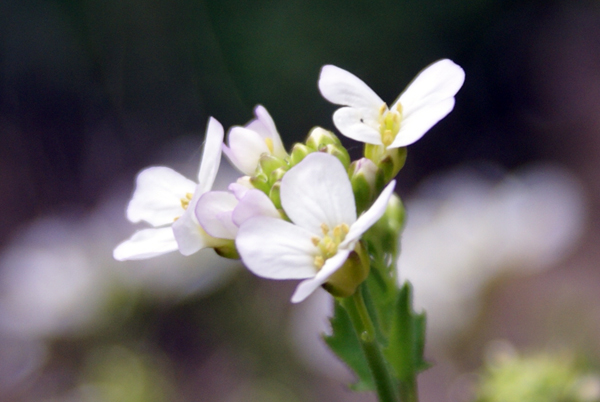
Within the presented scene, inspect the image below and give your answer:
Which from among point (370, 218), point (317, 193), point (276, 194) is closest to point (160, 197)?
point (276, 194)

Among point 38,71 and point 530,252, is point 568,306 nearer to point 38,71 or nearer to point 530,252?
point 530,252

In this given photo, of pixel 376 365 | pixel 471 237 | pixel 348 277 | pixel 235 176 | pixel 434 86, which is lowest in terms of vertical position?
pixel 376 365

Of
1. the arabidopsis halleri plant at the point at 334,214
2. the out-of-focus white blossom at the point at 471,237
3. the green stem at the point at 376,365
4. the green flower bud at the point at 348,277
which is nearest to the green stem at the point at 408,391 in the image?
the arabidopsis halleri plant at the point at 334,214

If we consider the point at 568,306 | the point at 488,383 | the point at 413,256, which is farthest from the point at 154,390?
the point at 568,306

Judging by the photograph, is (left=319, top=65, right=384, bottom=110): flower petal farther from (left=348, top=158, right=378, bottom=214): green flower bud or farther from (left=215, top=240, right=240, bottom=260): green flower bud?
(left=215, top=240, right=240, bottom=260): green flower bud

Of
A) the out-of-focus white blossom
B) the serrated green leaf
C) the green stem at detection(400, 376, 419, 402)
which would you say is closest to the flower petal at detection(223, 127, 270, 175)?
the serrated green leaf

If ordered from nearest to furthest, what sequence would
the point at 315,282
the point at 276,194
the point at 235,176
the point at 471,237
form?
the point at 315,282
the point at 276,194
the point at 471,237
the point at 235,176

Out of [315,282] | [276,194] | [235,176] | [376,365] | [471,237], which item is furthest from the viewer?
[235,176]

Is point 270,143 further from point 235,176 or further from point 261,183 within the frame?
point 235,176
